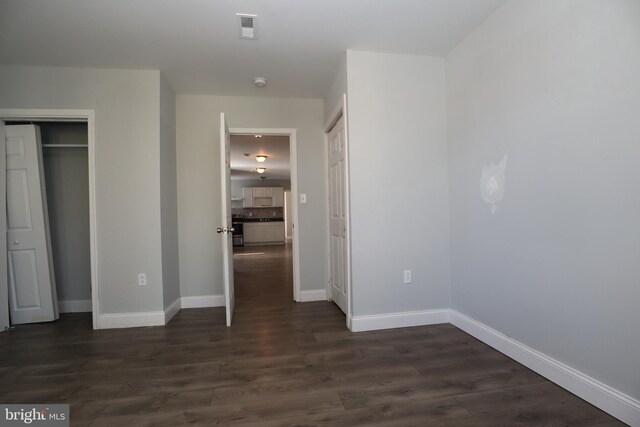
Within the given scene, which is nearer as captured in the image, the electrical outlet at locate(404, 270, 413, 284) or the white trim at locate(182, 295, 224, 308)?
the electrical outlet at locate(404, 270, 413, 284)

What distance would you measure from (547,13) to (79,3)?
→ 3.08m

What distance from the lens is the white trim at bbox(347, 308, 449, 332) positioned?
8.54 feet

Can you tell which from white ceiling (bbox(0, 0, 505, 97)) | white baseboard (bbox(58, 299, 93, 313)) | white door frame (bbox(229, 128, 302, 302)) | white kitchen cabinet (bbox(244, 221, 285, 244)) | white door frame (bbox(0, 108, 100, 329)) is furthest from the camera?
white kitchen cabinet (bbox(244, 221, 285, 244))

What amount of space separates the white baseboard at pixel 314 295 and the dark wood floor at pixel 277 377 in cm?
65

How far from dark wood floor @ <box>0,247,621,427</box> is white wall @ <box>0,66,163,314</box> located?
1.50ft

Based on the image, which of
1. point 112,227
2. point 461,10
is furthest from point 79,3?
point 461,10

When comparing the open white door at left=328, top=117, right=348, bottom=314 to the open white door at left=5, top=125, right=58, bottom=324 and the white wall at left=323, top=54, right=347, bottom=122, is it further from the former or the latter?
the open white door at left=5, top=125, right=58, bottom=324

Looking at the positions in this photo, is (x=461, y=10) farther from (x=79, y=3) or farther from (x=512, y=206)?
(x=79, y=3)

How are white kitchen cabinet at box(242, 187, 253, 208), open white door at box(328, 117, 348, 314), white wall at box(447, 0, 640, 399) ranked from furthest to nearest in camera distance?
white kitchen cabinet at box(242, 187, 253, 208), open white door at box(328, 117, 348, 314), white wall at box(447, 0, 640, 399)

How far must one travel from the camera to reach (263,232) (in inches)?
394

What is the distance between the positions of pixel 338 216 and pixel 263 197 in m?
8.68

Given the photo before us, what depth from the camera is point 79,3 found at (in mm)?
1934

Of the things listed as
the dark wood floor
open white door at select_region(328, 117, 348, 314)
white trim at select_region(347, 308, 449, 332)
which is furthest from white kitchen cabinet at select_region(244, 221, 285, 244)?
white trim at select_region(347, 308, 449, 332)

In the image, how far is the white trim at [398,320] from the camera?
102 inches
